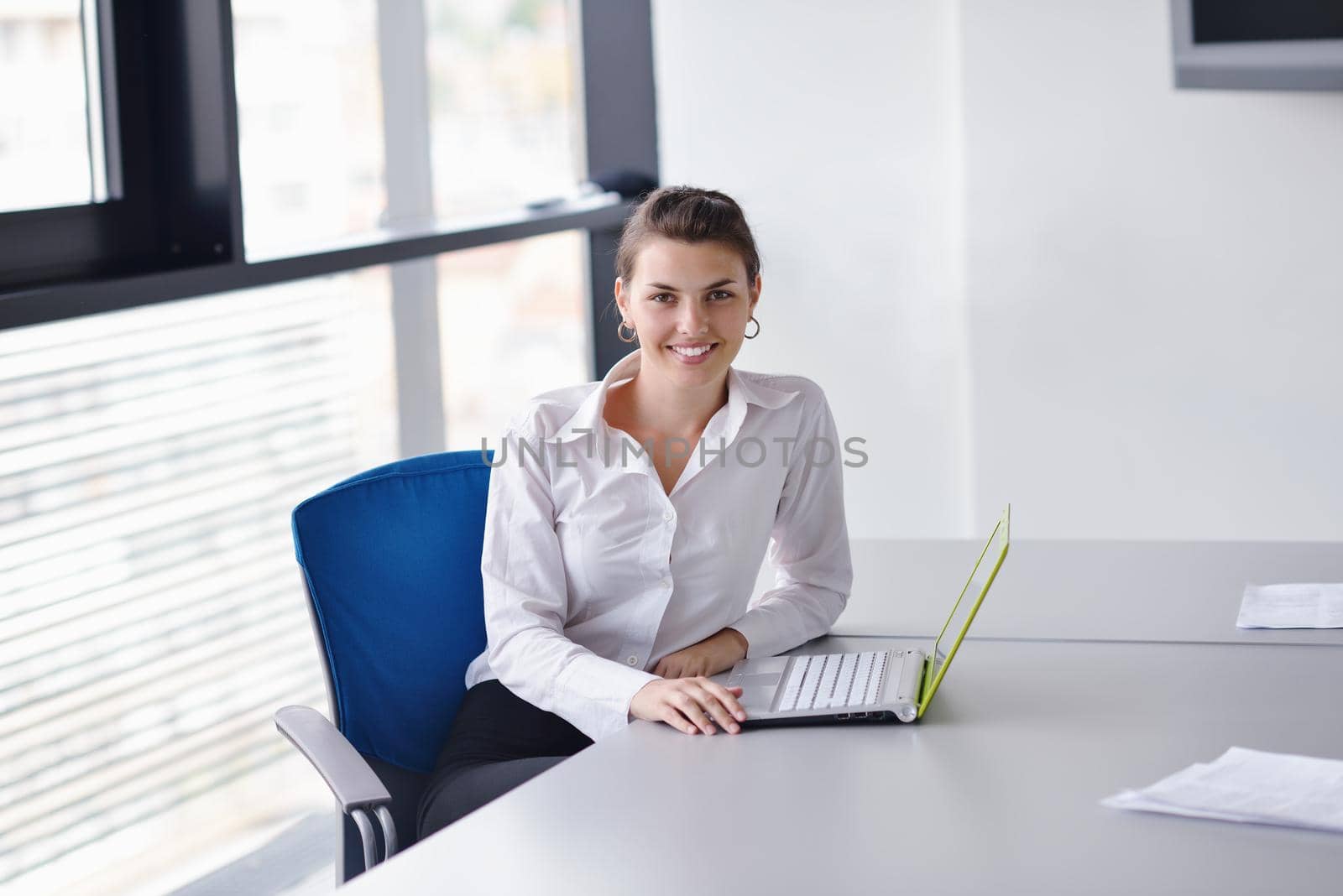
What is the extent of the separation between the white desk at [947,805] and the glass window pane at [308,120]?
1821mm

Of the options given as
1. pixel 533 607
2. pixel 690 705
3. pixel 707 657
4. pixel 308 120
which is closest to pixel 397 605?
pixel 533 607

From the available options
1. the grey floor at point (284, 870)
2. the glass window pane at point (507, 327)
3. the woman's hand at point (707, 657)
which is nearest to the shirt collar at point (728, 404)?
the woman's hand at point (707, 657)

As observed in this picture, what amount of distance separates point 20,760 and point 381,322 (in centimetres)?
139

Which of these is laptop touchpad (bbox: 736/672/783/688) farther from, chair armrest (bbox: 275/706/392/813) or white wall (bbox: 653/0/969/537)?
white wall (bbox: 653/0/969/537)

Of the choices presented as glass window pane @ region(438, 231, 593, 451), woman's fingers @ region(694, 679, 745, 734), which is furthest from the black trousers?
glass window pane @ region(438, 231, 593, 451)

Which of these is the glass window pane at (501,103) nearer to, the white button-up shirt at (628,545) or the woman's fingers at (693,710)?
the white button-up shirt at (628,545)

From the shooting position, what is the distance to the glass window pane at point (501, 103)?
12.0 feet

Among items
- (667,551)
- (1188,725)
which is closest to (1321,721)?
(1188,725)

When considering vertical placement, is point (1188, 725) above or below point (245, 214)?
below

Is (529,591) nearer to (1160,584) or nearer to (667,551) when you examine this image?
(667,551)

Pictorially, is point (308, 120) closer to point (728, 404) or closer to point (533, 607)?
point (728, 404)

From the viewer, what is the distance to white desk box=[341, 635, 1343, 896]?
1.22 meters

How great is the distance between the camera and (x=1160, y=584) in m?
2.15

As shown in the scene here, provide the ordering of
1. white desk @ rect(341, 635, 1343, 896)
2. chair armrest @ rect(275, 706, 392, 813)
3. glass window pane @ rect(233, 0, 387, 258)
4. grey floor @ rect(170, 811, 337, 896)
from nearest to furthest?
white desk @ rect(341, 635, 1343, 896) → chair armrest @ rect(275, 706, 392, 813) → grey floor @ rect(170, 811, 337, 896) → glass window pane @ rect(233, 0, 387, 258)
